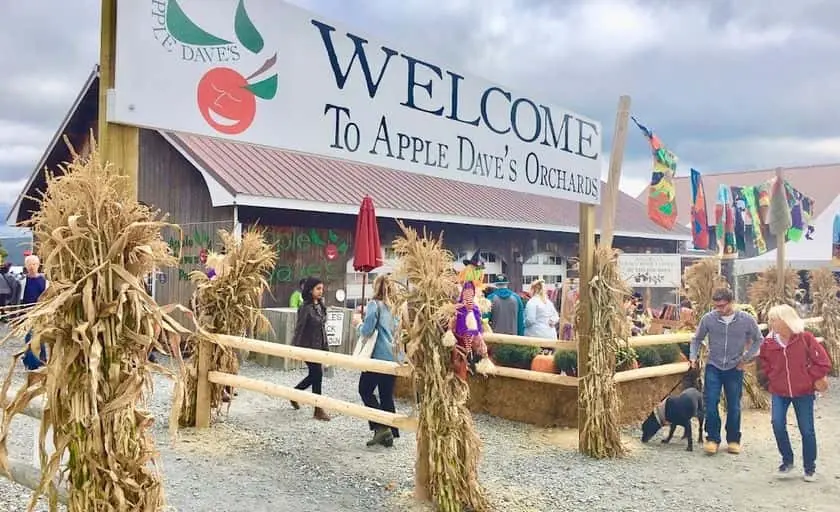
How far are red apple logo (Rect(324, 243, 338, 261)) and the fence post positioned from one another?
6.52 meters

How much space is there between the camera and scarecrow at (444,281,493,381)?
458cm

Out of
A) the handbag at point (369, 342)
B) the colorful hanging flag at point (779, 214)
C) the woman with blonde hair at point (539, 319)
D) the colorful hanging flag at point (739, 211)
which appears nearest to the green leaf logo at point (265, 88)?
the handbag at point (369, 342)

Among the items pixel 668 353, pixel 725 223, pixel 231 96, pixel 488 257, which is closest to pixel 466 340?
pixel 231 96

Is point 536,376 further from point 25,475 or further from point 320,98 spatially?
point 25,475

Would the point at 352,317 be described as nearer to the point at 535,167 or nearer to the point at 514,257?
the point at 535,167

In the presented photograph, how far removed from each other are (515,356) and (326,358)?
117 inches

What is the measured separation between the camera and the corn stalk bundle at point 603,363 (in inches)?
242

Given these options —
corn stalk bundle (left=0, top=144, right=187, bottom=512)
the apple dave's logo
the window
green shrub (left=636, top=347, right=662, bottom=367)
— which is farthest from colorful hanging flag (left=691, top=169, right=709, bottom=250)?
corn stalk bundle (left=0, top=144, right=187, bottom=512)

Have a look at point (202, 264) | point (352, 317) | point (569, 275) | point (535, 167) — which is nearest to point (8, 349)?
point (202, 264)

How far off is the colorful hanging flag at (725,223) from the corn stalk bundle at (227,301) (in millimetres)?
11080

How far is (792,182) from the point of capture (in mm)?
31297

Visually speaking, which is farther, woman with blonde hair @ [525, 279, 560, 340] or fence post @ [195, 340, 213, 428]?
woman with blonde hair @ [525, 279, 560, 340]

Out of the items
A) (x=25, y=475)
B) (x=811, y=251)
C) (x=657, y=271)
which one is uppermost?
(x=811, y=251)

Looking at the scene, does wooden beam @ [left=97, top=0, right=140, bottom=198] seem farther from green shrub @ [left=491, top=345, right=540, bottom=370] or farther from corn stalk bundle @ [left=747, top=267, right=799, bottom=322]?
corn stalk bundle @ [left=747, top=267, right=799, bottom=322]
